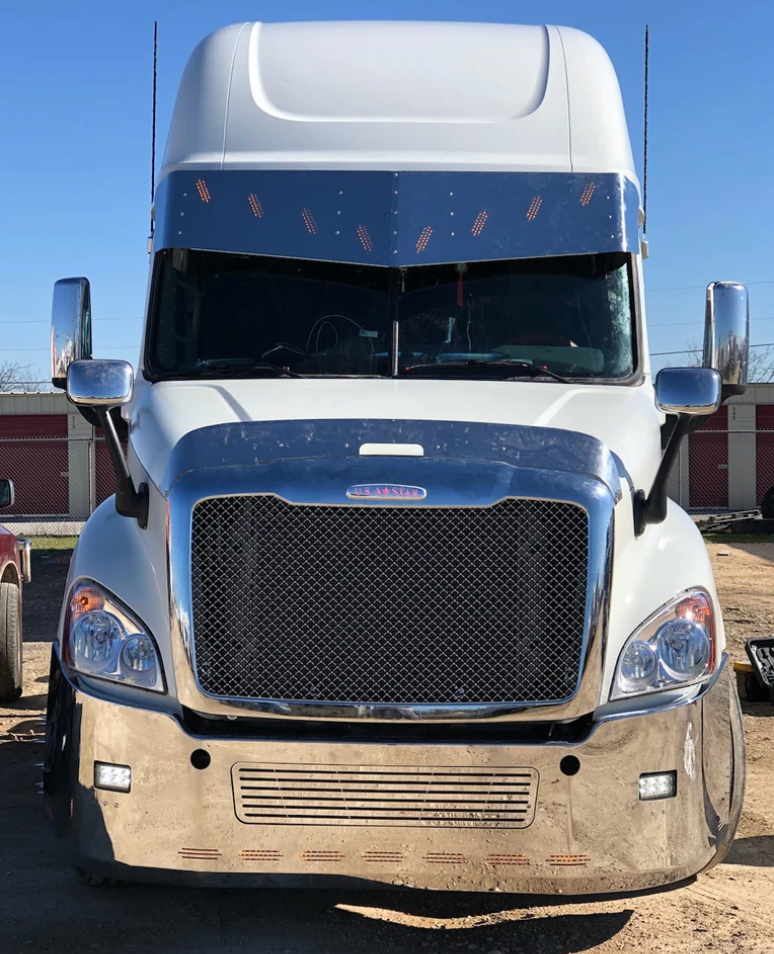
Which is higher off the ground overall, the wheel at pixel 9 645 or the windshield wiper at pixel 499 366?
the windshield wiper at pixel 499 366

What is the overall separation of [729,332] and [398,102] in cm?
181

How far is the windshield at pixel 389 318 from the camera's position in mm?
4738

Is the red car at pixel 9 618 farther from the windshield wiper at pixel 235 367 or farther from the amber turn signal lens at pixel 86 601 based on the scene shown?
the amber turn signal lens at pixel 86 601

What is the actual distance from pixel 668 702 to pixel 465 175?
8.17 feet

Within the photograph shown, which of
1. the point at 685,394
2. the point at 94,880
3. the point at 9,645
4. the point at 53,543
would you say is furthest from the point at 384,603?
the point at 53,543

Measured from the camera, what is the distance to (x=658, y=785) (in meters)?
3.61

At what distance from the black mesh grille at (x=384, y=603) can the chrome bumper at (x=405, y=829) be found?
184 mm

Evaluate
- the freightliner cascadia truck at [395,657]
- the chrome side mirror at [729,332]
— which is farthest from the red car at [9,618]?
the chrome side mirror at [729,332]

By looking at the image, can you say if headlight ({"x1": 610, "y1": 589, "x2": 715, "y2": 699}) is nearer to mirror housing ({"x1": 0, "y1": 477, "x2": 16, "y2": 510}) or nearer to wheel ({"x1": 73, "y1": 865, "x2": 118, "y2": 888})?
wheel ({"x1": 73, "y1": 865, "x2": 118, "y2": 888})

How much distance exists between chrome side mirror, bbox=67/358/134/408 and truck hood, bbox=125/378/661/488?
17 centimetres

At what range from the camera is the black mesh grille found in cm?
361

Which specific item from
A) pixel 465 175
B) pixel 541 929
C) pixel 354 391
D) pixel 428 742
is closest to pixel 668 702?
pixel 428 742

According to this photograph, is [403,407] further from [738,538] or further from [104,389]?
[738,538]

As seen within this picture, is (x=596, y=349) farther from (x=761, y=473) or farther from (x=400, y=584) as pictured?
(x=761, y=473)
